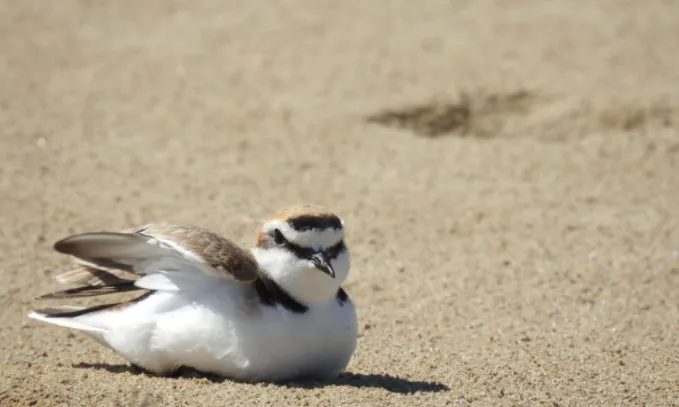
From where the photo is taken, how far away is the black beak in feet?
15.7

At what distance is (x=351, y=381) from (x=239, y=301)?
2.25 feet

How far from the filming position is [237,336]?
16.0ft

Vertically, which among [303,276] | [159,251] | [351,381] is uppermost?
[159,251]

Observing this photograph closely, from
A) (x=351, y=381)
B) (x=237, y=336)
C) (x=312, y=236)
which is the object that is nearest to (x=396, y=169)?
(x=351, y=381)

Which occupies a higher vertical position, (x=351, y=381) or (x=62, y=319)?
(x=62, y=319)

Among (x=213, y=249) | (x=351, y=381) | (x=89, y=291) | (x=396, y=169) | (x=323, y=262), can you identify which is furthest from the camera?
(x=396, y=169)

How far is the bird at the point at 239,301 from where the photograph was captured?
16.0ft

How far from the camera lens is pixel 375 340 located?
20.3 feet

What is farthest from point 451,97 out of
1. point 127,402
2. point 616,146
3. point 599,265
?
point 127,402

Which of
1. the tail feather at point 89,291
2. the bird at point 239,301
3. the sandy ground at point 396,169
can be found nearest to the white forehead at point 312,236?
the bird at point 239,301

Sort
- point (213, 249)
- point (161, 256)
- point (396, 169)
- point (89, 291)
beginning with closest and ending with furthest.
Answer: point (213, 249) → point (161, 256) → point (89, 291) → point (396, 169)

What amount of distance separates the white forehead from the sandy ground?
624 mm

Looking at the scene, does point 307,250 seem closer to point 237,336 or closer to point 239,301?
point 239,301

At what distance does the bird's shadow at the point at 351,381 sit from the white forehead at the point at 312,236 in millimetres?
629
